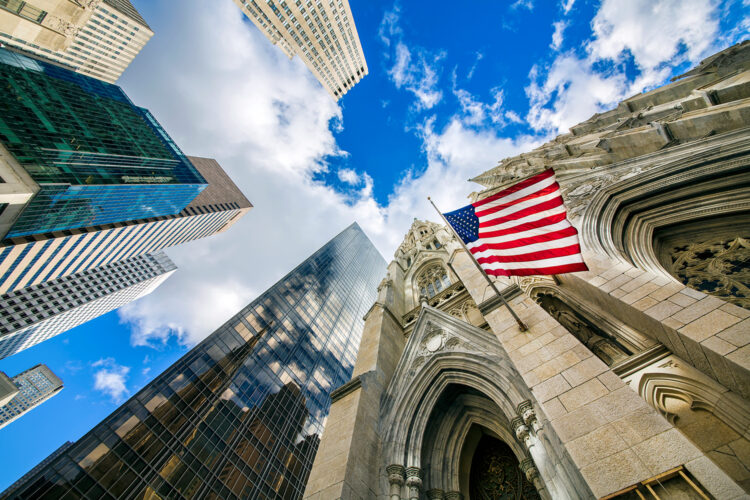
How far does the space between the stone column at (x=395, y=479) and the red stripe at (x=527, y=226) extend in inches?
234

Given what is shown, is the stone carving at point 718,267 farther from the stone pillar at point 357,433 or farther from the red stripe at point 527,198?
the stone pillar at point 357,433

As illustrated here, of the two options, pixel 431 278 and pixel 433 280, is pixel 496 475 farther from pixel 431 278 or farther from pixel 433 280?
pixel 431 278

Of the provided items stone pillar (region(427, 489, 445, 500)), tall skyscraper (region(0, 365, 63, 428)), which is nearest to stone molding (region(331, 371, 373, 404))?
stone pillar (region(427, 489, 445, 500))

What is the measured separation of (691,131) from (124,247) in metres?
79.5

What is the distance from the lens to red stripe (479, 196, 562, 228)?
671cm

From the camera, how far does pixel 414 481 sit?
673 centimetres

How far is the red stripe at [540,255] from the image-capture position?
5914 millimetres

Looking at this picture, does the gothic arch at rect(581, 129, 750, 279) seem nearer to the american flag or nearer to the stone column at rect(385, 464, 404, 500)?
the american flag

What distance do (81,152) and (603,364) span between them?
181 feet

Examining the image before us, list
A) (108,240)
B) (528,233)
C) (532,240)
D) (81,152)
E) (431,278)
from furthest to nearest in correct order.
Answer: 1. (108,240)
2. (81,152)
3. (431,278)
4. (528,233)
5. (532,240)

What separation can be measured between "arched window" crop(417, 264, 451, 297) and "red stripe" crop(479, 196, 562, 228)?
27.7 ft

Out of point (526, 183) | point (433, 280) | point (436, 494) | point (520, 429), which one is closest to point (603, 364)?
→ point (520, 429)

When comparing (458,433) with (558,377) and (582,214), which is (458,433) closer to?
(558,377)

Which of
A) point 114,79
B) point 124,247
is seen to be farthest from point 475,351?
point 114,79
